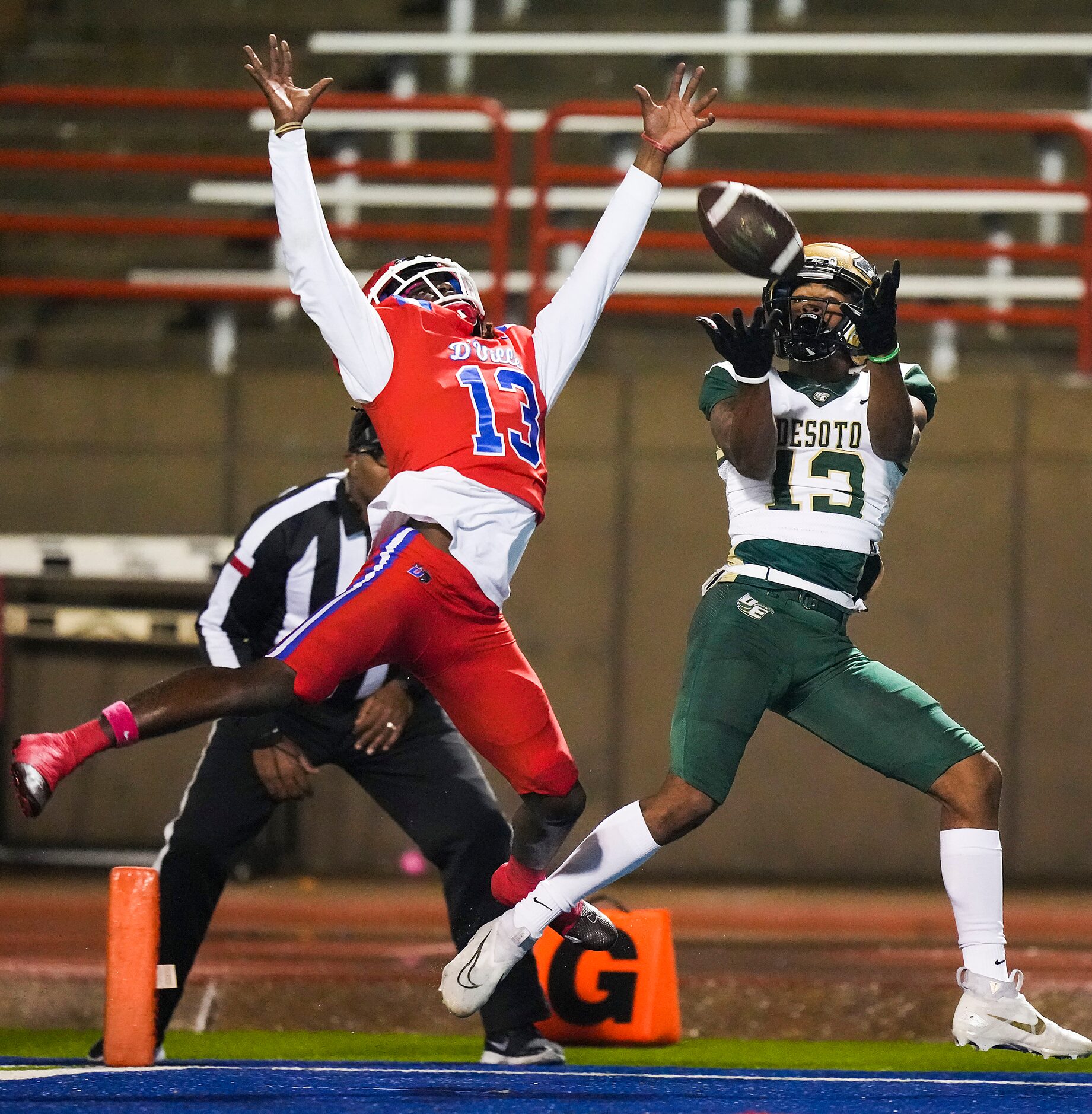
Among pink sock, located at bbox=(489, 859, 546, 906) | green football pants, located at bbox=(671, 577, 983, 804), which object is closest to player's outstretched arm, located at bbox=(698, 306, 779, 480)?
green football pants, located at bbox=(671, 577, 983, 804)

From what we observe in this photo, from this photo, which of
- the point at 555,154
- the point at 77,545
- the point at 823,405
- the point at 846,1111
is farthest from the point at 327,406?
the point at 846,1111

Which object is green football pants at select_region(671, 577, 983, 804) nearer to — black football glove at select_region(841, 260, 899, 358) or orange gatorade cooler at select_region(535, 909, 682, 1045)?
black football glove at select_region(841, 260, 899, 358)

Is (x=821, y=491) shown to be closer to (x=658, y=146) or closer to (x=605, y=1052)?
(x=658, y=146)

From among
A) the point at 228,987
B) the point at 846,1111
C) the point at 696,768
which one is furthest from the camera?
the point at 228,987

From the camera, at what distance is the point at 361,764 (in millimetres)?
5148

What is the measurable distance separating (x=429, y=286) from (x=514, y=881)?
1.66 meters

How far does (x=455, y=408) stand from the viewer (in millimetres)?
4664

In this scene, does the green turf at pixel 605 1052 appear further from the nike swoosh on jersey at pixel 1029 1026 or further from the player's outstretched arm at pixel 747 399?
the player's outstretched arm at pixel 747 399

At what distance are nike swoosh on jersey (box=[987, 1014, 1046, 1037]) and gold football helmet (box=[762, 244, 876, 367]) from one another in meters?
1.82

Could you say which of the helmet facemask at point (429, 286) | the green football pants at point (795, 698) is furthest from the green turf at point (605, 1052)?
the helmet facemask at point (429, 286)

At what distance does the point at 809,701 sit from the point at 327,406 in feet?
14.3

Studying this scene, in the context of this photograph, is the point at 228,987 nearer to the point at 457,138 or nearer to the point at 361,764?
the point at 361,764

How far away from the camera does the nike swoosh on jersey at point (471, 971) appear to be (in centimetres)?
471

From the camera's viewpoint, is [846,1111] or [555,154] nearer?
[846,1111]
